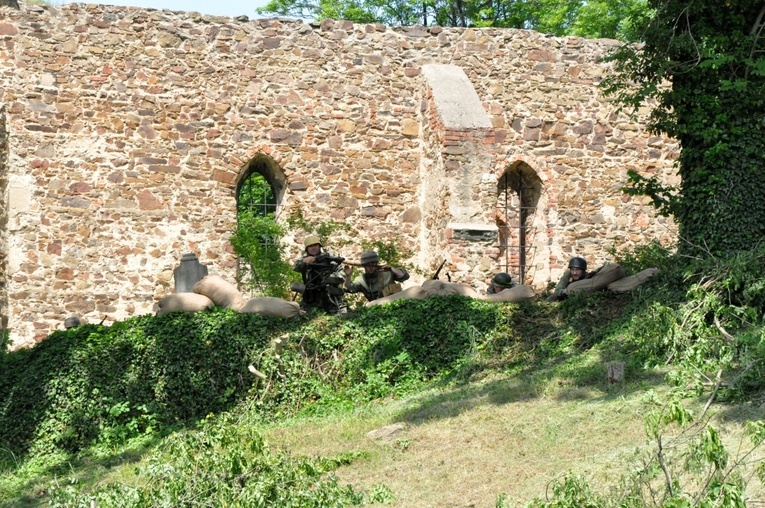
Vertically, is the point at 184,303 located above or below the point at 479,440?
above

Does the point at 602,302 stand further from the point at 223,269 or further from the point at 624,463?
the point at 223,269

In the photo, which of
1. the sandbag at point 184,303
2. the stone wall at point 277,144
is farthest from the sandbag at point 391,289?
the sandbag at point 184,303

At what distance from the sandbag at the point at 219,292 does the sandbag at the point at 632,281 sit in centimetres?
432

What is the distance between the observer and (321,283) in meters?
13.8

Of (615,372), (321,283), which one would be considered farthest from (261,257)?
(615,372)

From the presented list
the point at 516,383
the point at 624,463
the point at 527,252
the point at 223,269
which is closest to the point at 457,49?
the point at 527,252

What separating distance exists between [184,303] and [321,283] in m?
1.68

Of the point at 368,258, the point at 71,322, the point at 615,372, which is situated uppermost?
the point at 368,258

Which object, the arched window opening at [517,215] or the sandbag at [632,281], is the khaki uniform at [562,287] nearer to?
the sandbag at [632,281]

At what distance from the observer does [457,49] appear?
18375 millimetres

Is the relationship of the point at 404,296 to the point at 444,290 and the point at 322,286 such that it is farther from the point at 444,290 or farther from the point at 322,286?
the point at 322,286

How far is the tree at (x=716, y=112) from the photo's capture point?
12398 mm

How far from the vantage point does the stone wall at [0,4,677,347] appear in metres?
16.4

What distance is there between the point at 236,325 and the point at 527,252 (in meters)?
7.10
